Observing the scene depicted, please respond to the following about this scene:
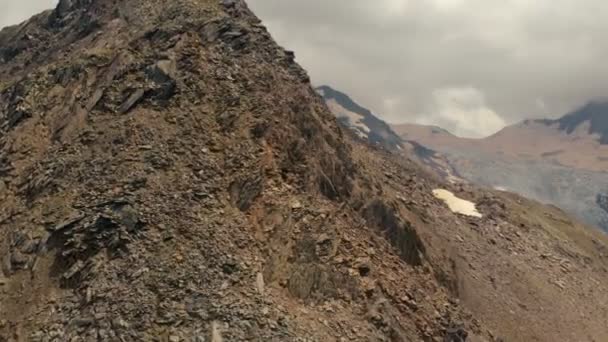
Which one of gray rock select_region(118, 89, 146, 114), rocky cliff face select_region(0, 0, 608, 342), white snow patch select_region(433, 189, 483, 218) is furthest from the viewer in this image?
white snow patch select_region(433, 189, 483, 218)

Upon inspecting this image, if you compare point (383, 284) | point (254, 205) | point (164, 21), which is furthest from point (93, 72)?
point (383, 284)

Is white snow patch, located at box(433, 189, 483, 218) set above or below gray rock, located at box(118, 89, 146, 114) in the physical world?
below

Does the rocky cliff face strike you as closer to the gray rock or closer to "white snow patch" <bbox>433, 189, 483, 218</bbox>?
the gray rock

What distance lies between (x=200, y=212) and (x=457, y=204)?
156ft

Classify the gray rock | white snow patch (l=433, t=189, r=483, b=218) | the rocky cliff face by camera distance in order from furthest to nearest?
1. white snow patch (l=433, t=189, r=483, b=218)
2. the gray rock
3. the rocky cliff face

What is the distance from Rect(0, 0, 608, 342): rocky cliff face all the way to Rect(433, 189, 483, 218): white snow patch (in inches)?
774

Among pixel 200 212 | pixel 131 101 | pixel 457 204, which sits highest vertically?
pixel 131 101

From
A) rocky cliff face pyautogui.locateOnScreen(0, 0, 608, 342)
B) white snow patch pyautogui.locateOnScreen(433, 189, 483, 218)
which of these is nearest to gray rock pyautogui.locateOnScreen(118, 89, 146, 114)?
rocky cliff face pyautogui.locateOnScreen(0, 0, 608, 342)

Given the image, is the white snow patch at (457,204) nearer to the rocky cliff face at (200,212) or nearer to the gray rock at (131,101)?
the rocky cliff face at (200,212)

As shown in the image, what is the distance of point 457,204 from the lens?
7400 centimetres

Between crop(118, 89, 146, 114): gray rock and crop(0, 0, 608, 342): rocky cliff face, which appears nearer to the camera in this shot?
crop(0, 0, 608, 342): rocky cliff face

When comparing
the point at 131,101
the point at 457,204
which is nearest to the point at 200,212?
the point at 131,101

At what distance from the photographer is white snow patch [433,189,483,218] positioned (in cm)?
7075

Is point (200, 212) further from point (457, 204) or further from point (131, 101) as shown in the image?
point (457, 204)
